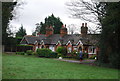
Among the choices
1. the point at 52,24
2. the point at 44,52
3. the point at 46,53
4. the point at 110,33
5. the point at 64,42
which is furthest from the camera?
the point at 52,24

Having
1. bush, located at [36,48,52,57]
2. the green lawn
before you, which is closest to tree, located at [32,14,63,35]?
bush, located at [36,48,52,57]

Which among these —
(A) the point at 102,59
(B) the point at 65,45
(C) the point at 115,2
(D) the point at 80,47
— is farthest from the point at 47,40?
(C) the point at 115,2

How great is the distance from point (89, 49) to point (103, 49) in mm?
17032

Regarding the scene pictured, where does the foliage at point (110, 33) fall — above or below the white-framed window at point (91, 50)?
above

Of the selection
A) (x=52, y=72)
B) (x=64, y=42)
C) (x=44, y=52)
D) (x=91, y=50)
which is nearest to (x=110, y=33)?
(x=52, y=72)

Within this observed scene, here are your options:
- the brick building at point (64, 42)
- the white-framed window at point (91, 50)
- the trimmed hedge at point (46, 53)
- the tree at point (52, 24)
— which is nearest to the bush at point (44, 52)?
the trimmed hedge at point (46, 53)

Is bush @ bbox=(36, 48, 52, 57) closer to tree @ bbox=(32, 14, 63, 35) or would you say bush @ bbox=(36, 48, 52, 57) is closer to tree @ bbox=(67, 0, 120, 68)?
tree @ bbox=(67, 0, 120, 68)

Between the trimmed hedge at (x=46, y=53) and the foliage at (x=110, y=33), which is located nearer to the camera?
the foliage at (x=110, y=33)

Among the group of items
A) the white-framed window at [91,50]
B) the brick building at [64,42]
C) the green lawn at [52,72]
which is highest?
the brick building at [64,42]

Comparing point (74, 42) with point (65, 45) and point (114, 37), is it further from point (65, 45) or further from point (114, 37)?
point (114, 37)

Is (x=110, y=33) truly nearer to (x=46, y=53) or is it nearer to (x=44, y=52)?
(x=46, y=53)

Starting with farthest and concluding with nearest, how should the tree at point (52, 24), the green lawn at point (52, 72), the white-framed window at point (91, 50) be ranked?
the tree at point (52, 24) → the white-framed window at point (91, 50) → the green lawn at point (52, 72)

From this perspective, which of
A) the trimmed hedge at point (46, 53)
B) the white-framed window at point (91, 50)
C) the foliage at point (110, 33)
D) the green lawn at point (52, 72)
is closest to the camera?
the green lawn at point (52, 72)

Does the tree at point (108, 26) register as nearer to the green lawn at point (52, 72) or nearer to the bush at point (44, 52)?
the green lawn at point (52, 72)
